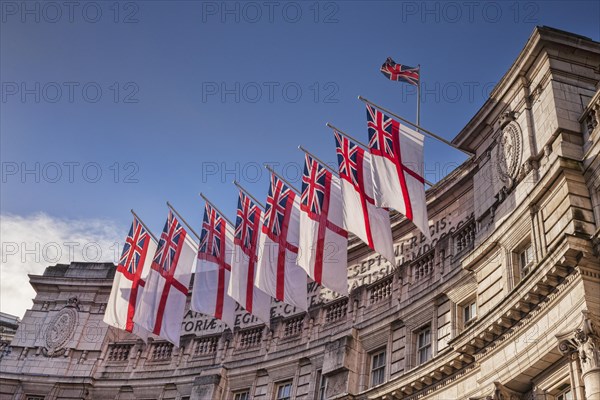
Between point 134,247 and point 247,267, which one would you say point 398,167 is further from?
point 134,247

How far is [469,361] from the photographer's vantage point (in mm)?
20859

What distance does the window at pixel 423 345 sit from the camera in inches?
958

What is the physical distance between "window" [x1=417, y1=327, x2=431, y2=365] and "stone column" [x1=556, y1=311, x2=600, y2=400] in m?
7.92

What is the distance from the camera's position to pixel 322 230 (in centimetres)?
2578

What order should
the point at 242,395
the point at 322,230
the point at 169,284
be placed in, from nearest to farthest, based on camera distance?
the point at 322,230 < the point at 242,395 < the point at 169,284

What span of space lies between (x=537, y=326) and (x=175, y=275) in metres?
17.9

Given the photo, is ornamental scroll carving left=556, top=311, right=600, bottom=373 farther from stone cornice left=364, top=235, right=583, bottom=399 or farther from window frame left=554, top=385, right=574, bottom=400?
stone cornice left=364, top=235, right=583, bottom=399

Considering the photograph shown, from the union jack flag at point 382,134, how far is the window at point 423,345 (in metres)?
6.31

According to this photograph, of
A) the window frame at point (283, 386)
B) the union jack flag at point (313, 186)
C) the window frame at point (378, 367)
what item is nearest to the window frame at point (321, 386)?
the window frame at point (283, 386)

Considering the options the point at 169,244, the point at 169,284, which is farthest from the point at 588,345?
the point at 169,244

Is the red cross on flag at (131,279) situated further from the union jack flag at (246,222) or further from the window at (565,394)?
the window at (565,394)

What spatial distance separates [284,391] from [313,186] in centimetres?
897

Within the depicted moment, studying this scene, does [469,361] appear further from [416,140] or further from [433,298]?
[416,140]

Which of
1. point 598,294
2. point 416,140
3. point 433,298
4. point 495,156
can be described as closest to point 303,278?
point 433,298
